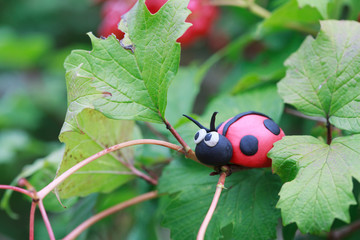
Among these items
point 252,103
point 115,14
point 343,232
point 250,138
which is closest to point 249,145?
point 250,138

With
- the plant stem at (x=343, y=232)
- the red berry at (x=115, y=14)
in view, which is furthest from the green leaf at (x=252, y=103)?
the red berry at (x=115, y=14)

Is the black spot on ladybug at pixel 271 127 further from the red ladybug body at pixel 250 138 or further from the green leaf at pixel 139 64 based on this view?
the green leaf at pixel 139 64

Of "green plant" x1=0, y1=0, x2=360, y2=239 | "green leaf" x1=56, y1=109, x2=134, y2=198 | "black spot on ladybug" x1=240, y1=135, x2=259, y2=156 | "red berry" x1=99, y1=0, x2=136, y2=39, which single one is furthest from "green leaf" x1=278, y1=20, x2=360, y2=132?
"red berry" x1=99, y1=0, x2=136, y2=39

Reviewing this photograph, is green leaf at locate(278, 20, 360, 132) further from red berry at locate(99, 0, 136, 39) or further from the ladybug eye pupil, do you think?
red berry at locate(99, 0, 136, 39)

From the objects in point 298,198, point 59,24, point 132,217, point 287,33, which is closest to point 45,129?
point 59,24

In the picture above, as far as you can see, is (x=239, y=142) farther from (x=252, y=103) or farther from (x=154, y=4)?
(x=154, y=4)

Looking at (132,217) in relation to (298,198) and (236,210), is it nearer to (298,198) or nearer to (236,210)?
(236,210)
